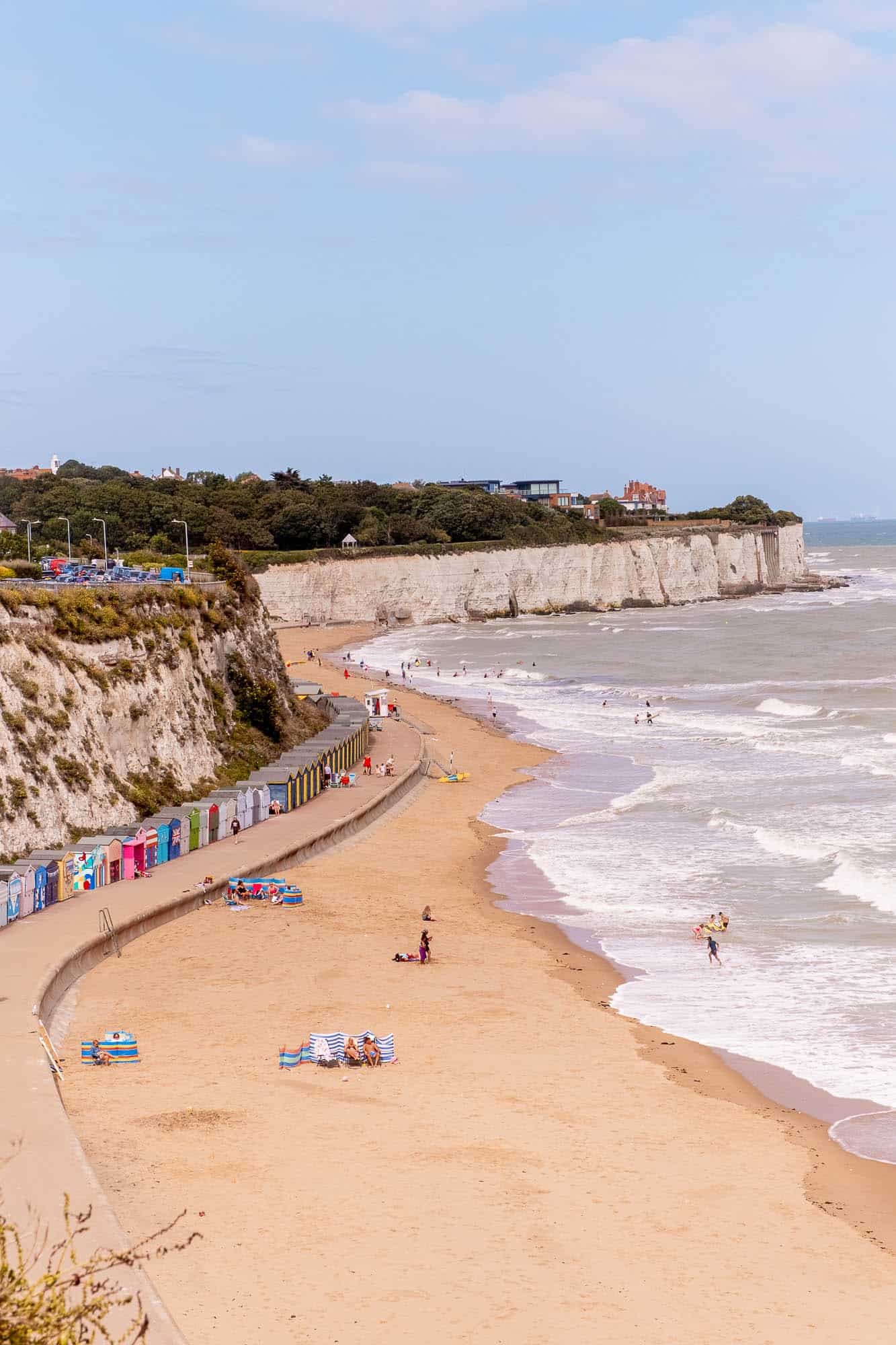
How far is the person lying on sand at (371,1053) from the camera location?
18.0m

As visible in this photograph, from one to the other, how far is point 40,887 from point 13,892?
1.07 m

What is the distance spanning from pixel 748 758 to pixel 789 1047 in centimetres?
2576

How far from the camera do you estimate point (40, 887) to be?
23922mm

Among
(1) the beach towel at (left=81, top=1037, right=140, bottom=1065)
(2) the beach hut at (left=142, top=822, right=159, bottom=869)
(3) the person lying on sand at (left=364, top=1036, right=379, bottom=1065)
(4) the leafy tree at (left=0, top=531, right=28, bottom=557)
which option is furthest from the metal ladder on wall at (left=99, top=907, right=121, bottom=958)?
(4) the leafy tree at (left=0, top=531, right=28, bottom=557)

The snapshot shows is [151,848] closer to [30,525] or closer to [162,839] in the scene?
[162,839]

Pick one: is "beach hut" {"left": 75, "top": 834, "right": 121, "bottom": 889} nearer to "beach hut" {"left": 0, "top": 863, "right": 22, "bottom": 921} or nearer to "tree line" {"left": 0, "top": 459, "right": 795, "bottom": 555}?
"beach hut" {"left": 0, "top": 863, "right": 22, "bottom": 921}

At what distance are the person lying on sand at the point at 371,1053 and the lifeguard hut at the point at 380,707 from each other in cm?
3419

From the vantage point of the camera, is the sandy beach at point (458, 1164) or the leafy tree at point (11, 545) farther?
the leafy tree at point (11, 545)

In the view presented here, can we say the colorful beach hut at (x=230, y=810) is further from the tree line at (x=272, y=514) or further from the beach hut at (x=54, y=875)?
the tree line at (x=272, y=514)

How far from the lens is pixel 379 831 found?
35.0 m

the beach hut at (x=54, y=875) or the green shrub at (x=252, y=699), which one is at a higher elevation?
the green shrub at (x=252, y=699)

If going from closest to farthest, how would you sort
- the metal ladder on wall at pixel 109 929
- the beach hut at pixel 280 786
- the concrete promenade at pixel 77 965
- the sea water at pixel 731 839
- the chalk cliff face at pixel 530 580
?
the concrete promenade at pixel 77 965, the sea water at pixel 731 839, the metal ladder on wall at pixel 109 929, the beach hut at pixel 280 786, the chalk cliff face at pixel 530 580

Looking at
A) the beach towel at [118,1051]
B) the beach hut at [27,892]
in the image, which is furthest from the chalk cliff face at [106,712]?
the beach towel at [118,1051]

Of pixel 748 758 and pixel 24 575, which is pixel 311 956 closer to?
pixel 24 575
